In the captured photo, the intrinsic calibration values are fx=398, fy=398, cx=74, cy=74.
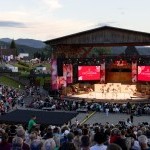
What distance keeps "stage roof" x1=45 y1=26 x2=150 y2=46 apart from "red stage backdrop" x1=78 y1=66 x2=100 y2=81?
308cm

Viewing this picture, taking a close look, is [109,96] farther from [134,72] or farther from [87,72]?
[134,72]

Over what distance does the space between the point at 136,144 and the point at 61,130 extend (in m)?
3.16

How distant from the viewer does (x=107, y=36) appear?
149 ft

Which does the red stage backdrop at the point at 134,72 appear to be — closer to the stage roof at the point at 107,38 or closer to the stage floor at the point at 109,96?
the stage floor at the point at 109,96

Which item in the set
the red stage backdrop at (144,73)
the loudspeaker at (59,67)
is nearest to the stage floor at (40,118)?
the loudspeaker at (59,67)

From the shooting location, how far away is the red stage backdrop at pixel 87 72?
4775cm

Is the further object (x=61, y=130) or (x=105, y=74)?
(x=105, y=74)

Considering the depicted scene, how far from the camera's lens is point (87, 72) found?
157 ft

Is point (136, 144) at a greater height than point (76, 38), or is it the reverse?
point (76, 38)

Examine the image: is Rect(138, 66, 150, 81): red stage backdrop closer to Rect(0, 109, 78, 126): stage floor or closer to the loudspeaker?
the loudspeaker

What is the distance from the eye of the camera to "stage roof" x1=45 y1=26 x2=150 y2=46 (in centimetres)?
4456

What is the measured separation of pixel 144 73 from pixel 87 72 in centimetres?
686

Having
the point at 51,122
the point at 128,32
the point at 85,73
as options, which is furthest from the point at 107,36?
the point at 51,122

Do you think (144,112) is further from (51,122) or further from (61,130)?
(61,130)
